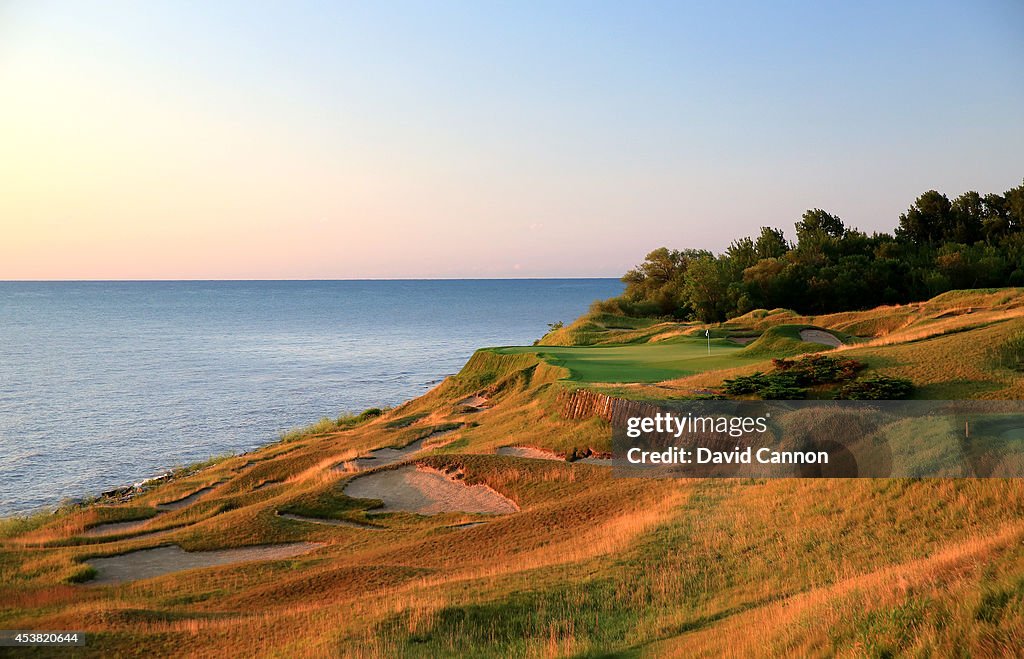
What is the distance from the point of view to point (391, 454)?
2755 centimetres

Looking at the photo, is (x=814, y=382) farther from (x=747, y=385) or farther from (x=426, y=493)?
(x=426, y=493)

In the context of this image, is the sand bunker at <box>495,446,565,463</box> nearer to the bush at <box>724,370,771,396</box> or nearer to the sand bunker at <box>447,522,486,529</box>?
the sand bunker at <box>447,522,486,529</box>

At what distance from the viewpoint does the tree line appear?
66.8 metres

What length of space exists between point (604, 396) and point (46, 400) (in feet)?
154

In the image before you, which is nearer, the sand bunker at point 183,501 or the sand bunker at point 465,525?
the sand bunker at point 465,525

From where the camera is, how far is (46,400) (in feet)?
176

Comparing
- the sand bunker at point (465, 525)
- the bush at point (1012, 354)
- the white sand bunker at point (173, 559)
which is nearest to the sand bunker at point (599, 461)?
the sand bunker at point (465, 525)

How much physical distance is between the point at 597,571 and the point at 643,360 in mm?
23057

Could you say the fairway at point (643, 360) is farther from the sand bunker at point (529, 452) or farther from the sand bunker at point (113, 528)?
the sand bunker at point (113, 528)

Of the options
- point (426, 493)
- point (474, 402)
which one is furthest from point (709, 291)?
point (426, 493)

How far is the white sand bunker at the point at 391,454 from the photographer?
25359 millimetres

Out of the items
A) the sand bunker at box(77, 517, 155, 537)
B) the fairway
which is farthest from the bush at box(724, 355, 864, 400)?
the sand bunker at box(77, 517, 155, 537)

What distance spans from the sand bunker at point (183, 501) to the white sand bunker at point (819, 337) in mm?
Result: 27258

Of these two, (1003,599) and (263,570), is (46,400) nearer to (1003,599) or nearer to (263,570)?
(263,570)
